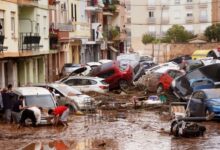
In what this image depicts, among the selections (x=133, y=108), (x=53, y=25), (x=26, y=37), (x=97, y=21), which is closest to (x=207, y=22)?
(x=97, y=21)

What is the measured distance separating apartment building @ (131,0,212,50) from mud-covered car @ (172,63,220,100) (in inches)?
2831

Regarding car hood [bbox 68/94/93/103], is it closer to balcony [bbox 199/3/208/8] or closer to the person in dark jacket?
the person in dark jacket

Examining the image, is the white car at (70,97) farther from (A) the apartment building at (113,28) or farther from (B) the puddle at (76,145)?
(A) the apartment building at (113,28)

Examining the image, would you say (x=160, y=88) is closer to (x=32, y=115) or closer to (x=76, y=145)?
(x=32, y=115)

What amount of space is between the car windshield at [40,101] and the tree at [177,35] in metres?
75.2

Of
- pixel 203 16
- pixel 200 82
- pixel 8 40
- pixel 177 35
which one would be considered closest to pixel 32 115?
pixel 200 82

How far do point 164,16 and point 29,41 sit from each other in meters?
70.0

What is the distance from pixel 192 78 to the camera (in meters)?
34.2

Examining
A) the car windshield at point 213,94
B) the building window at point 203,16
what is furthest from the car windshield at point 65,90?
the building window at point 203,16

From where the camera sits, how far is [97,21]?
78.8 m

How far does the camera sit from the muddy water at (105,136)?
2044cm

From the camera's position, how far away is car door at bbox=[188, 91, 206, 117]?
26.1m

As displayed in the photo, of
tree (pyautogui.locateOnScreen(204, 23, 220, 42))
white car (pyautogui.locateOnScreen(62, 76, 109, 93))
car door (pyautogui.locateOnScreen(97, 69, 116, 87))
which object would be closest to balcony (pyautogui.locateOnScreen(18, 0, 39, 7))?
white car (pyautogui.locateOnScreen(62, 76, 109, 93))

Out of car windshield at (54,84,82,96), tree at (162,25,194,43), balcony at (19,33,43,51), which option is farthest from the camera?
tree at (162,25,194,43)
